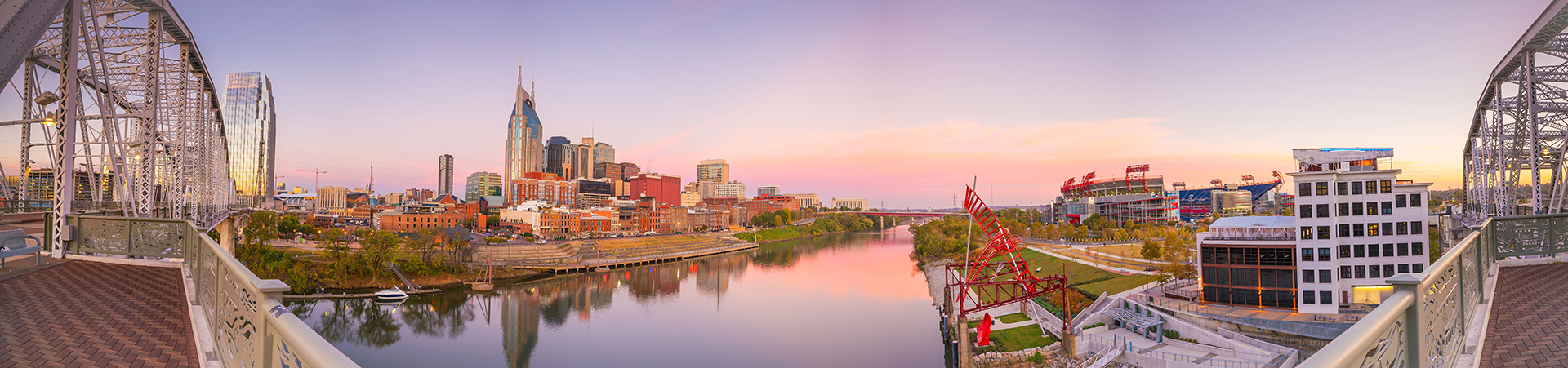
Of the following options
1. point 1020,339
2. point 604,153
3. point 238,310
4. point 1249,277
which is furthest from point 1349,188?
point 604,153

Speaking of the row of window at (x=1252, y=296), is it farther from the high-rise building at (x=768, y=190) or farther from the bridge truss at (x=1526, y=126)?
the high-rise building at (x=768, y=190)

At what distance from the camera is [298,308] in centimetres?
2348

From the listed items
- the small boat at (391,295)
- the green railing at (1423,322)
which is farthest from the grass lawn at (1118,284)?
the small boat at (391,295)

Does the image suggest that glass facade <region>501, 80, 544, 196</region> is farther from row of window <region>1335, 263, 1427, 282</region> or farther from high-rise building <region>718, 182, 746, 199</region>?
row of window <region>1335, 263, 1427, 282</region>

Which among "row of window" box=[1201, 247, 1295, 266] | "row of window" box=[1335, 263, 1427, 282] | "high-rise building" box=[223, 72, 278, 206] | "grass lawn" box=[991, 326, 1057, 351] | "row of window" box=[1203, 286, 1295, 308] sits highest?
"high-rise building" box=[223, 72, 278, 206]

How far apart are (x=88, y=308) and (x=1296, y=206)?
77.5ft

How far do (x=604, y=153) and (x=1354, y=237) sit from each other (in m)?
184

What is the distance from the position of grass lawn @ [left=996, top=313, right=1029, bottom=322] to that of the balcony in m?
20.0

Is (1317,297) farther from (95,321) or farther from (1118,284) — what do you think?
(95,321)

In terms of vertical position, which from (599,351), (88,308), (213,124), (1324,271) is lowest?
(599,351)

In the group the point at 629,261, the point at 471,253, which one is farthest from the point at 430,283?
the point at 629,261

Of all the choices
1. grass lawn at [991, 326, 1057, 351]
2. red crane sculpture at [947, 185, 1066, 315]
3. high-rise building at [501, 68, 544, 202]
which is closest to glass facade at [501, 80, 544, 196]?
high-rise building at [501, 68, 544, 202]

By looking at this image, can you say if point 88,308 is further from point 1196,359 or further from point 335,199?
point 335,199

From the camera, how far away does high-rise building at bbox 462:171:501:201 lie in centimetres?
15493
